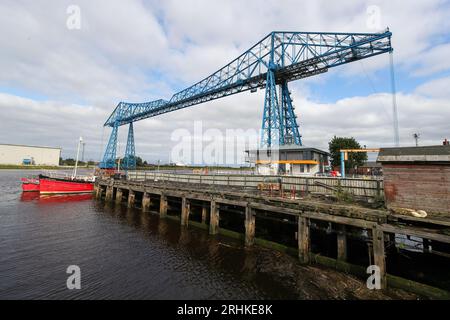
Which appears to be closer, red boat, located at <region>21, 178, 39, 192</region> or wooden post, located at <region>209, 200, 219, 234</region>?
wooden post, located at <region>209, 200, 219, 234</region>

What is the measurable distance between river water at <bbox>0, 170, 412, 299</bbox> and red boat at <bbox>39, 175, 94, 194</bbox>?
17319 mm

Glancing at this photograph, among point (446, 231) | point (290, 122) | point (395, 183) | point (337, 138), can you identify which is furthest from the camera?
point (337, 138)

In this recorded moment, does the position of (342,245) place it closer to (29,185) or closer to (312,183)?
(312,183)

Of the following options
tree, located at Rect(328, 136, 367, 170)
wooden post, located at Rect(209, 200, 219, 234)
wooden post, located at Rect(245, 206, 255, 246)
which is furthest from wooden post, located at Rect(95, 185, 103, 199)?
tree, located at Rect(328, 136, 367, 170)

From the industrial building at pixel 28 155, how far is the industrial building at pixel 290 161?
146987mm

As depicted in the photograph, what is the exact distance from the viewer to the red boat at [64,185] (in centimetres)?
3212

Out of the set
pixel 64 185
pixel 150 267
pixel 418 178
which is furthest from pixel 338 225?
pixel 64 185

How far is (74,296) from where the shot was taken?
8445mm

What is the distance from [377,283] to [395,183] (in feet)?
15.2

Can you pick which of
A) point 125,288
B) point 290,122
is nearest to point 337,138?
point 290,122

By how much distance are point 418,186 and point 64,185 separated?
40.2 metres

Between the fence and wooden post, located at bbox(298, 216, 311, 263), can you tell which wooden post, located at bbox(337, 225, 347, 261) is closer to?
wooden post, located at bbox(298, 216, 311, 263)

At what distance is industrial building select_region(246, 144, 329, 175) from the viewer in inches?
1005
